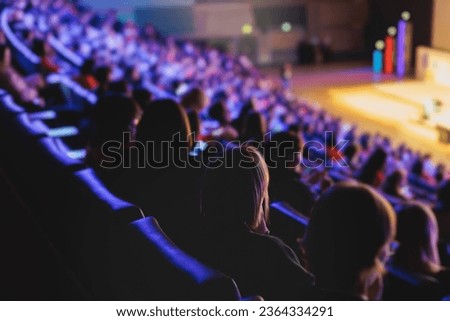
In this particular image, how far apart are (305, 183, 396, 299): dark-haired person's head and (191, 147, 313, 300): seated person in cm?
10

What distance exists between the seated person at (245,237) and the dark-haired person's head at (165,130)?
1.12 feet

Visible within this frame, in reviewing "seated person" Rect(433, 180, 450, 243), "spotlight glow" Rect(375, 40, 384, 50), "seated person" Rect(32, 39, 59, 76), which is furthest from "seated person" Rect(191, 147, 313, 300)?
"spotlight glow" Rect(375, 40, 384, 50)

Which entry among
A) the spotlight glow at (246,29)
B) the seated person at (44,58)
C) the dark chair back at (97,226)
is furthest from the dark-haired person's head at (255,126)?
the spotlight glow at (246,29)

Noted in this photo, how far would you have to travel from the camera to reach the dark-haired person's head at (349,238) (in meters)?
1.34

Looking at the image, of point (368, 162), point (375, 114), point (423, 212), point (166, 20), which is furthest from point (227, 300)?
point (166, 20)

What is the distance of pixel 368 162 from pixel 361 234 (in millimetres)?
2825

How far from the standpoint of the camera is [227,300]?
1.21 meters

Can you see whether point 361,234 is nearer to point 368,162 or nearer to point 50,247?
point 50,247

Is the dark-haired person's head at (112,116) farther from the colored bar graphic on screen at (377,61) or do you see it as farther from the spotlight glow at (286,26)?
the spotlight glow at (286,26)

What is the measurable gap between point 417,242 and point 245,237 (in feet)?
3.03

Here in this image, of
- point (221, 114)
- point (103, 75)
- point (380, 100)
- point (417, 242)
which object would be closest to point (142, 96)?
point (221, 114)

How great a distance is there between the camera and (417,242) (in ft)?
7.34
